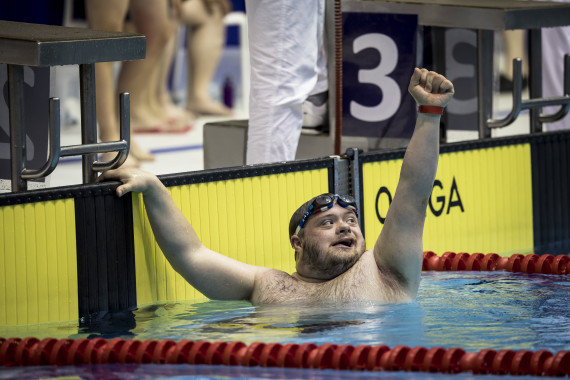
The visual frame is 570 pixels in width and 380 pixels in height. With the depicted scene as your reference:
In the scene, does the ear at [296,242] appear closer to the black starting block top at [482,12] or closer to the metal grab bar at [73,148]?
the metal grab bar at [73,148]

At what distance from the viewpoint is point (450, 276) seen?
16.7 ft

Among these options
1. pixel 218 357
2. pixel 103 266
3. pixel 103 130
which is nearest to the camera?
pixel 218 357

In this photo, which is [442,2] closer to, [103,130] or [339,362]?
[103,130]

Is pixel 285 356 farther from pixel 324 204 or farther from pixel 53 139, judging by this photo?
pixel 53 139

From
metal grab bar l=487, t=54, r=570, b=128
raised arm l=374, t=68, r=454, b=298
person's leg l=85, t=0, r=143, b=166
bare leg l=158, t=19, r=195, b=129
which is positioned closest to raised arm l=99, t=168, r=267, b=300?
raised arm l=374, t=68, r=454, b=298

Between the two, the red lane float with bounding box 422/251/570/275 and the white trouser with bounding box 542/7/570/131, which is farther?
the white trouser with bounding box 542/7/570/131

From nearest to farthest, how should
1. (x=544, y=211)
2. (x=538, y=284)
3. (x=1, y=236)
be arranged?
(x=1, y=236), (x=538, y=284), (x=544, y=211)

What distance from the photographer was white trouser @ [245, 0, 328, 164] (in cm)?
557

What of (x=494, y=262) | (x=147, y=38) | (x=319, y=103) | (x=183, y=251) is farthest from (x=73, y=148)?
(x=147, y=38)

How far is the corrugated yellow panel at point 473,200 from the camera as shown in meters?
5.32

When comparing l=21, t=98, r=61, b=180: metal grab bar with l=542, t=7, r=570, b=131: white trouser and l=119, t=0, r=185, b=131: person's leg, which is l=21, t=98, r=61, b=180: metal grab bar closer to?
l=542, t=7, r=570, b=131: white trouser

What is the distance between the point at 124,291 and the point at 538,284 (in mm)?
1621

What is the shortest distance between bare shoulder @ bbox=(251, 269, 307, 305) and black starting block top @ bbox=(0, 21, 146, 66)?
0.92 m

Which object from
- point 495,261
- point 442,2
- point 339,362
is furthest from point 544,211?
point 339,362
